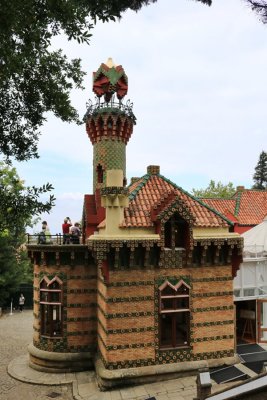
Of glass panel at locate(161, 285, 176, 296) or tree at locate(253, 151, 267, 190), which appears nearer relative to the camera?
glass panel at locate(161, 285, 176, 296)

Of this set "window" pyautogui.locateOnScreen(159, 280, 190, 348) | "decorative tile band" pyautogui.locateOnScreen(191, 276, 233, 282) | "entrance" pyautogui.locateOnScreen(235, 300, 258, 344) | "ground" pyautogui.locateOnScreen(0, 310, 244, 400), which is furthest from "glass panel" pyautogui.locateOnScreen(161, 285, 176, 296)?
"entrance" pyautogui.locateOnScreen(235, 300, 258, 344)

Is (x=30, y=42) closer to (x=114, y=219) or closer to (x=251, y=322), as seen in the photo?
(x=114, y=219)

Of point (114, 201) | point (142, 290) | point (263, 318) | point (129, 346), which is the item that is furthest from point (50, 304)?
point (263, 318)

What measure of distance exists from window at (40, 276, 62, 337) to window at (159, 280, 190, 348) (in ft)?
15.7

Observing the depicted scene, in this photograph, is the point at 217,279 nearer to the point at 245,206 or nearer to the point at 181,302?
the point at 181,302

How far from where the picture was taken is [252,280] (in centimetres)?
1592

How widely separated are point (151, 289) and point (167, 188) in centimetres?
439

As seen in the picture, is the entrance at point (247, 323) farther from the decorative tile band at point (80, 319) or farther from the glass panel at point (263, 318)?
the decorative tile band at point (80, 319)

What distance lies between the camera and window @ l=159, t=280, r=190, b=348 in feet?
41.8

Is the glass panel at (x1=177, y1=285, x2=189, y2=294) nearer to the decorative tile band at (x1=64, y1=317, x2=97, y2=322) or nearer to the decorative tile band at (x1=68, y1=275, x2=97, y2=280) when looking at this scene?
the decorative tile band at (x1=68, y1=275, x2=97, y2=280)

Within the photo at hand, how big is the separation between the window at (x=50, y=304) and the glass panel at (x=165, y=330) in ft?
15.2

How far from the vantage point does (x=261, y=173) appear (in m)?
68.3

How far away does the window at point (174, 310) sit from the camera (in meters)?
12.7

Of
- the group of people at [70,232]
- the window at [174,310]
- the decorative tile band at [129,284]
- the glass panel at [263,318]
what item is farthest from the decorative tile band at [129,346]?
the glass panel at [263,318]
